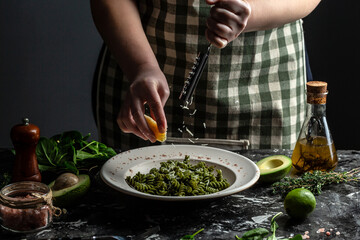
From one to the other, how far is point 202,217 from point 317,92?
0.48 m

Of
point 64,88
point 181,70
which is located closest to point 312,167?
point 181,70

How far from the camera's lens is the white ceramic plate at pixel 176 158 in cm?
Result: 132

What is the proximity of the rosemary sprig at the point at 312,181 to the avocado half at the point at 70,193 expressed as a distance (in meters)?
0.49

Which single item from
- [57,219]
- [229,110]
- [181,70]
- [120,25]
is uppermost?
[120,25]

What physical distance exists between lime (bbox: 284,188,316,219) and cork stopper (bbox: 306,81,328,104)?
0.32m

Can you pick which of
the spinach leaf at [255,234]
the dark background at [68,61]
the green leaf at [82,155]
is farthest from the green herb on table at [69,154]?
the dark background at [68,61]

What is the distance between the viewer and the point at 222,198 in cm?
143

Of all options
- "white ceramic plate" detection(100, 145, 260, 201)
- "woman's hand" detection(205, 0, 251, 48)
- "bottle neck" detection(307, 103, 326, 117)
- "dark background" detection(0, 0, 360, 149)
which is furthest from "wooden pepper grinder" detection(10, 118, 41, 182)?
"dark background" detection(0, 0, 360, 149)

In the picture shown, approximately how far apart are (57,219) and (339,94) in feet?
6.77

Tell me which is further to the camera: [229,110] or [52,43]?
[52,43]

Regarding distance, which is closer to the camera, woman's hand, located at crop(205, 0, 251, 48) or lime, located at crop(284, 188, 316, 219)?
lime, located at crop(284, 188, 316, 219)

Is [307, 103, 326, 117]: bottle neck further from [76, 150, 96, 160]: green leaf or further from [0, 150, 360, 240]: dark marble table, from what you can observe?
[76, 150, 96, 160]: green leaf

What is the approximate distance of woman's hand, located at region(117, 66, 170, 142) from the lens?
4.94 feet

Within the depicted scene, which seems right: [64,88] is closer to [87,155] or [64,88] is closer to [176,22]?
[176,22]
